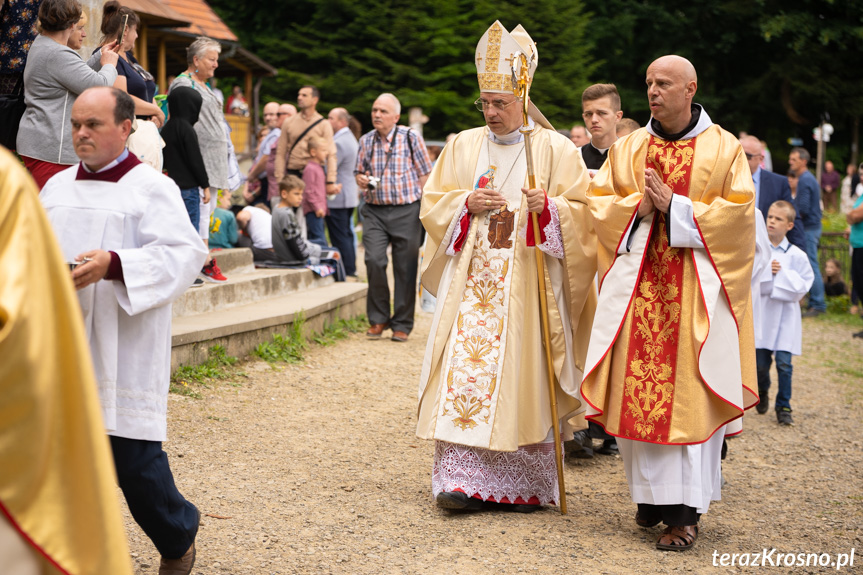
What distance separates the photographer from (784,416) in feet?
23.6

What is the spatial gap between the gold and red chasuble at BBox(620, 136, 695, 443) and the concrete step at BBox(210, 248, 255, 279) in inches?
205

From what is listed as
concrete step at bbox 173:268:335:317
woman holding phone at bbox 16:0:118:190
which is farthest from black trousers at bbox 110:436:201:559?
concrete step at bbox 173:268:335:317

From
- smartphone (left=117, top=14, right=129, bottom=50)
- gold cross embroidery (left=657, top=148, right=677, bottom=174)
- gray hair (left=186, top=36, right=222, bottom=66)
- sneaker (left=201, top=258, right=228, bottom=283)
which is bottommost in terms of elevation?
sneaker (left=201, top=258, right=228, bottom=283)

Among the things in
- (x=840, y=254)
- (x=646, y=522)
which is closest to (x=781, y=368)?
(x=646, y=522)

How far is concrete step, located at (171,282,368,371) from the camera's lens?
6645mm

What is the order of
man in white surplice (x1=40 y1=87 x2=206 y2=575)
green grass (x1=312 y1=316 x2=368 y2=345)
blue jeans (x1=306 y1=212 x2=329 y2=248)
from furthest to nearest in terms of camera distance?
blue jeans (x1=306 y1=212 x2=329 y2=248)
green grass (x1=312 y1=316 x2=368 y2=345)
man in white surplice (x1=40 y1=87 x2=206 y2=575)

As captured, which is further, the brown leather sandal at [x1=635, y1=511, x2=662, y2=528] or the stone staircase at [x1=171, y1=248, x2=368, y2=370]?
the stone staircase at [x1=171, y1=248, x2=368, y2=370]

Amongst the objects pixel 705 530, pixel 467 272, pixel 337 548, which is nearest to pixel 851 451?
pixel 705 530

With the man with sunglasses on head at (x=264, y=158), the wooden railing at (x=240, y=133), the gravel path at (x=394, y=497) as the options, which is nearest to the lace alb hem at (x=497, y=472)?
the gravel path at (x=394, y=497)

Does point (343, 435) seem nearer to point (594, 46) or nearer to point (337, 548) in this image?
point (337, 548)

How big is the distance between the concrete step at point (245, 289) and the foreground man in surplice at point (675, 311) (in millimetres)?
3906

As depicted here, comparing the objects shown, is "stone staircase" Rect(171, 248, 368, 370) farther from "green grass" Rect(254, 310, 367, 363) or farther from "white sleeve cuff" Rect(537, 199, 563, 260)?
"white sleeve cuff" Rect(537, 199, 563, 260)

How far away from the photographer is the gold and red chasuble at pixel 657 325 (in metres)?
4.30

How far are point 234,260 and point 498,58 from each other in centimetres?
506
